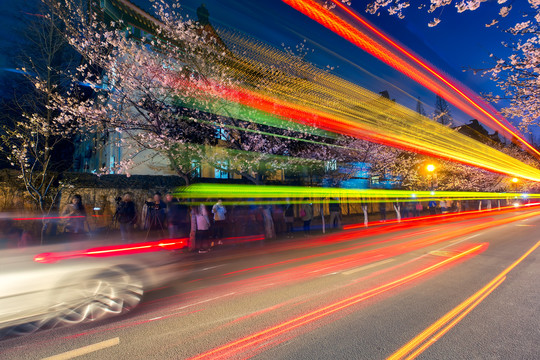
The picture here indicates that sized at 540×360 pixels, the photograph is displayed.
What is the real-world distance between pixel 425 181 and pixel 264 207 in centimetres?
1720

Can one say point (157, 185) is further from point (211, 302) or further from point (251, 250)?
point (211, 302)

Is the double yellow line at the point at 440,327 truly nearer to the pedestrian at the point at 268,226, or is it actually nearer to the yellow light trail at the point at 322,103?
the pedestrian at the point at 268,226

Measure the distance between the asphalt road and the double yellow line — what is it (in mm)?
16

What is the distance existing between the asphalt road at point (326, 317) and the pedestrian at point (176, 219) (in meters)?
3.90

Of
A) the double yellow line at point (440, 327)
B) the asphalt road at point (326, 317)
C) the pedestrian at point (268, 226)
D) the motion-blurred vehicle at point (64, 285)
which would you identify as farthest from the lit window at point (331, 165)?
the motion-blurred vehicle at point (64, 285)

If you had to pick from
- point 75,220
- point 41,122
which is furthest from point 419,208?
point 41,122

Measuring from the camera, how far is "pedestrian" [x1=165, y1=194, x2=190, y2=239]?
10591mm

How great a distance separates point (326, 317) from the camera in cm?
382

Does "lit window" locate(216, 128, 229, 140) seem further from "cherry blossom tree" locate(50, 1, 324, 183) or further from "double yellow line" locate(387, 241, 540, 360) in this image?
"double yellow line" locate(387, 241, 540, 360)

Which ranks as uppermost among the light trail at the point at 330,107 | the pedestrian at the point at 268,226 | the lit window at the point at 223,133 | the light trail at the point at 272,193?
the light trail at the point at 330,107

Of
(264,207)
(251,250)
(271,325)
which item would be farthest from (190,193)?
(271,325)

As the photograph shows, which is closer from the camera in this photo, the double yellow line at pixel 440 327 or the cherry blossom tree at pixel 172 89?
the double yellow line at pixel 440 327

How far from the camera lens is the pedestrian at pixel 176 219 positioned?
10591 millimetres

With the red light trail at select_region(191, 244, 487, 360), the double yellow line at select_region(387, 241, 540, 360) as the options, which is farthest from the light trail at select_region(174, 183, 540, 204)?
the double yellow line at select_region(387, 241, 540, 360)
